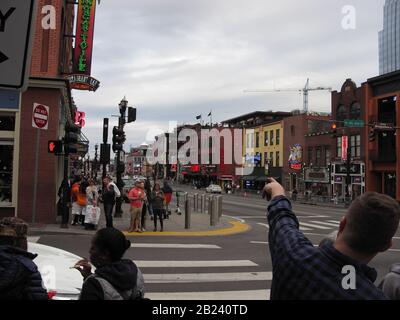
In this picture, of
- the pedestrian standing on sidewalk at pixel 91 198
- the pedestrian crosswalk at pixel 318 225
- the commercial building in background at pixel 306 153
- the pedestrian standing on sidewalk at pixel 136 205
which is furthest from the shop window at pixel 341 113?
the pedestrian standing on sidewalk at pixel 91 198

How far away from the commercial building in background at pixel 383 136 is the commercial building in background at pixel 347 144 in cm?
80

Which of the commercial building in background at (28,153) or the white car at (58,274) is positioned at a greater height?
the commercial building in background at (28,153)

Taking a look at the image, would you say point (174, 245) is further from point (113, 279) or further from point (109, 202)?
point (113, 279)

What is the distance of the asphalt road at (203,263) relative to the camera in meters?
7.96

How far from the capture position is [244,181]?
237 ft

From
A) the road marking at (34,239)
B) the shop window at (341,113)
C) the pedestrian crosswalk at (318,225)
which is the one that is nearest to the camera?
the road marking at (34,239)

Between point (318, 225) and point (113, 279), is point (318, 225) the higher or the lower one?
the lower one

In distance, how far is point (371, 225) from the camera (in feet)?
6.61

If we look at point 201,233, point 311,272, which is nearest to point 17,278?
point 311,272

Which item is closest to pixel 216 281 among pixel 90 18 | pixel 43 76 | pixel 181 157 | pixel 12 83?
pixel 12 83

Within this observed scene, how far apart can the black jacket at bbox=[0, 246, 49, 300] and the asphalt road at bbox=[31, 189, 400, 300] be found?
14.4 ft

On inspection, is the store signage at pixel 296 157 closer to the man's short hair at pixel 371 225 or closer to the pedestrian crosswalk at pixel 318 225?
the pedestrian crosswalk at pixel 318 225

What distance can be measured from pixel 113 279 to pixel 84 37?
1882 cm

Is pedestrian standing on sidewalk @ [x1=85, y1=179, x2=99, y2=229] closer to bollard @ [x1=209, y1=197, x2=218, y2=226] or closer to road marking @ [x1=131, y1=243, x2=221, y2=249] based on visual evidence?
road marking @ [x1=131, y1=243, x2=221, y2=249]
